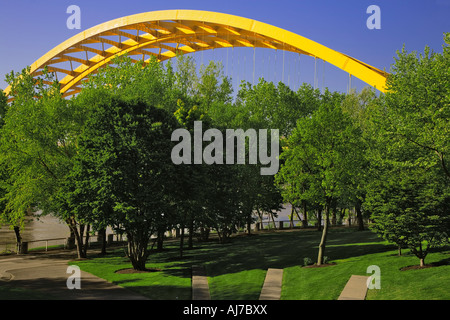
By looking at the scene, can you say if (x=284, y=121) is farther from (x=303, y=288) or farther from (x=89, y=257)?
(x=303, y=288)

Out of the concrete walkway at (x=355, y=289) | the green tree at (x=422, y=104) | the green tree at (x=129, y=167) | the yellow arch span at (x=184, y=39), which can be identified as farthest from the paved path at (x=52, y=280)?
the yellow arch span at (x=184, y=39)

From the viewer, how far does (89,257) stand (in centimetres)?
3038

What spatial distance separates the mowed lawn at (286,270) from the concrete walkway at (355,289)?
28cm

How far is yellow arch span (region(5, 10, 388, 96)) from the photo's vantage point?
4493 centimetres

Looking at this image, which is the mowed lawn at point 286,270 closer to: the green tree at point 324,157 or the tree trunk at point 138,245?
the tree trunk at point 138,245

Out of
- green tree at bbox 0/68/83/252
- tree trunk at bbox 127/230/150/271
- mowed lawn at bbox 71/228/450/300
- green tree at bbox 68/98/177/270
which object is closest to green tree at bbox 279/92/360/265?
mowed lawn at bbox 71/228/450/300

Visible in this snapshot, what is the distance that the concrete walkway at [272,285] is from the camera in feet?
57.6

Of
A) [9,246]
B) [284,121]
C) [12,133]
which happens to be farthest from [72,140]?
[284,121]

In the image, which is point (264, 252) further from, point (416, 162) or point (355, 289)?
point (416, 162)

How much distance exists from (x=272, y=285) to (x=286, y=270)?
3337 millimetres

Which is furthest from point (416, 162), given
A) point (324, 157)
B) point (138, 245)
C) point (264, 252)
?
point (138, 245)

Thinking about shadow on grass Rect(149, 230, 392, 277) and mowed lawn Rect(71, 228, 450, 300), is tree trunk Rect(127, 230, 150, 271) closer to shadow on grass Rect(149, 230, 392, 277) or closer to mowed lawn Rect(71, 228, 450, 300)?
mowed lawn Rect(71, 228, 450, 300)

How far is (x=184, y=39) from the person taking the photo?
6384 centimetres
